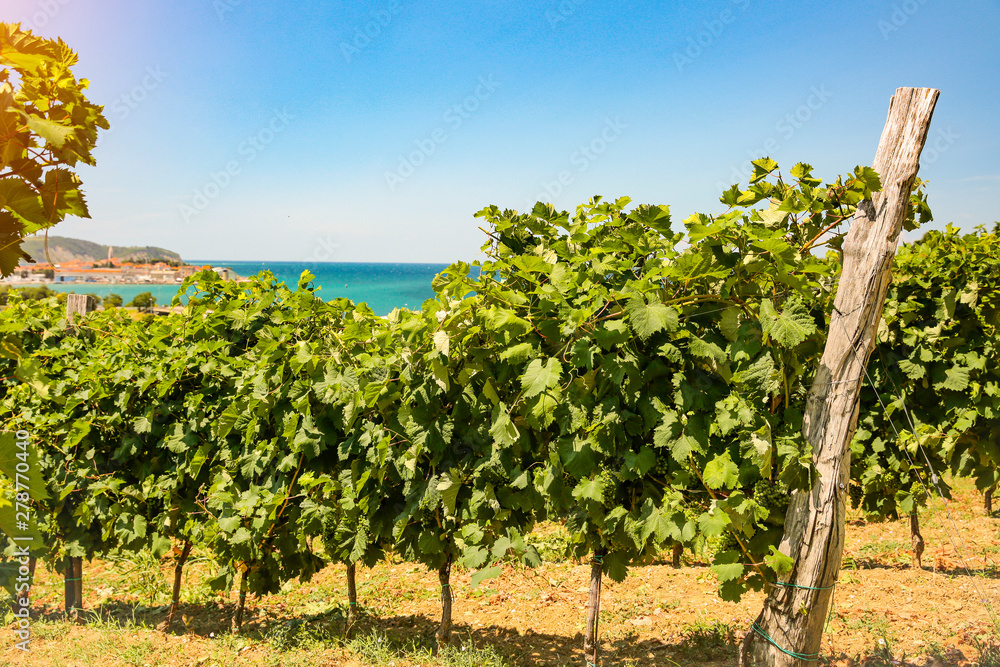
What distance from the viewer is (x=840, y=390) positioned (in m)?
2.41

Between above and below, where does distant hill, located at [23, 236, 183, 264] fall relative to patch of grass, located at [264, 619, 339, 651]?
above

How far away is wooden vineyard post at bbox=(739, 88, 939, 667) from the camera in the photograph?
2.34 meters

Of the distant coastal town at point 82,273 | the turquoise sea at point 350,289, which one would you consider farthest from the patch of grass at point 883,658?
the turquoise sea at point 350,289

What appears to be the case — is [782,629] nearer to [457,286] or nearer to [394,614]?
[457,286]

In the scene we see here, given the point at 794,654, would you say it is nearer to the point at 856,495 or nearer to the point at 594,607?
the point at 594,607

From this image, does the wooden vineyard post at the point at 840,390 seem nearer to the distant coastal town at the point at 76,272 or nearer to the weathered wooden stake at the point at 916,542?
the distant coastal town at the point at 76,272

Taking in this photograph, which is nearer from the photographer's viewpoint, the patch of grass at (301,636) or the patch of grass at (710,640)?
the patch of grass at (710,640)

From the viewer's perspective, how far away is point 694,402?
2.51 m

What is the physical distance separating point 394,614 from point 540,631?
1.32 meters

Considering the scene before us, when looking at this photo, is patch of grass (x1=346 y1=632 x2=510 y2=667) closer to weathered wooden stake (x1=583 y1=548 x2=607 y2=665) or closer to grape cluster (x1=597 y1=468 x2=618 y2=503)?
weathered wooden stake (x1=583 y1=548 x2=607 y2=665)

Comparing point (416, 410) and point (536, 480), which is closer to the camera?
point (536, 480)

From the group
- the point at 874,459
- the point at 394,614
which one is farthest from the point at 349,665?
the point at 874,459

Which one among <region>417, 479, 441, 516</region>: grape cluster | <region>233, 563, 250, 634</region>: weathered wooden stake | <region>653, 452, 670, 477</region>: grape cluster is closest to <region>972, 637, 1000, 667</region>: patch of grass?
<region>653, 452, 670, 477</region>: grape cluster

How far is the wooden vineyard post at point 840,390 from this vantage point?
234cm
